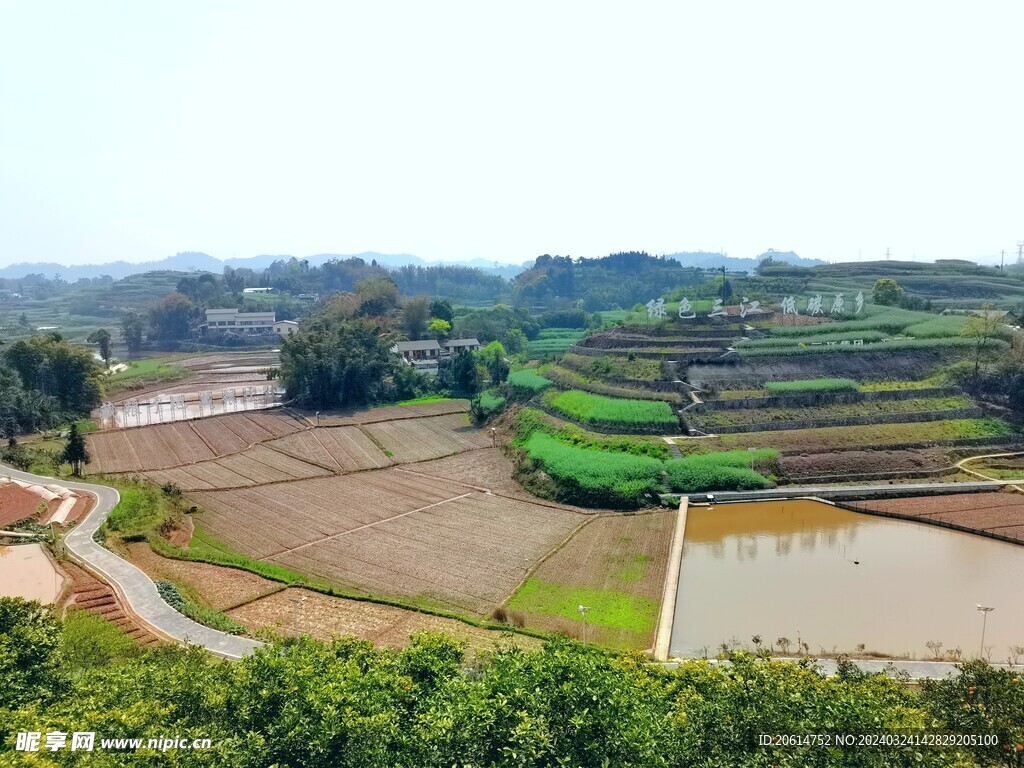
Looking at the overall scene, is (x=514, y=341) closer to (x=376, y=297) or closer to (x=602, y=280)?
(x=376, y=297)

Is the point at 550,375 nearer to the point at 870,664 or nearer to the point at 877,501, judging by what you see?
the point at 877,501

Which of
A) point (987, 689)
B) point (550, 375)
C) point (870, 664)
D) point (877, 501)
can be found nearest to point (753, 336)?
point (550, 375)

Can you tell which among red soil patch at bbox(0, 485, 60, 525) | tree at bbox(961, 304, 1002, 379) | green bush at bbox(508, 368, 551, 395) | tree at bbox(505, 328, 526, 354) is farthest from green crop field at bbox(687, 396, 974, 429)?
tree at bbox(505, 328, 526, 354)

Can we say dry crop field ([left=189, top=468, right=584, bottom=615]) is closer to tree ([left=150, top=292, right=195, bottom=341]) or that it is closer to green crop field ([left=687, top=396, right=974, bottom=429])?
green crop field ([left=687, top=396, right=974, bottom=429])

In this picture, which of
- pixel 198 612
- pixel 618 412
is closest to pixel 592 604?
pixel 198 612

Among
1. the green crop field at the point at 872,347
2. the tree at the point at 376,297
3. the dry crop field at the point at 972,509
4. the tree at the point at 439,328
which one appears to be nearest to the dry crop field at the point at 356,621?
the dry crop field at the point at 972,509

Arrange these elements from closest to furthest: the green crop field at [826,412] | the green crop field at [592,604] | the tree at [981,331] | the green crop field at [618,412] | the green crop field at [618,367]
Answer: the green crop field at [592,604] < the green crop field at [618,412] < the green crop field at [826,412] < the green crop field at [618,367] < the tree at [981,331]

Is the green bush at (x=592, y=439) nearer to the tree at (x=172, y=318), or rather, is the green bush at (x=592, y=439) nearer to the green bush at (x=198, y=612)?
the green bush at (x=198, y=612)
